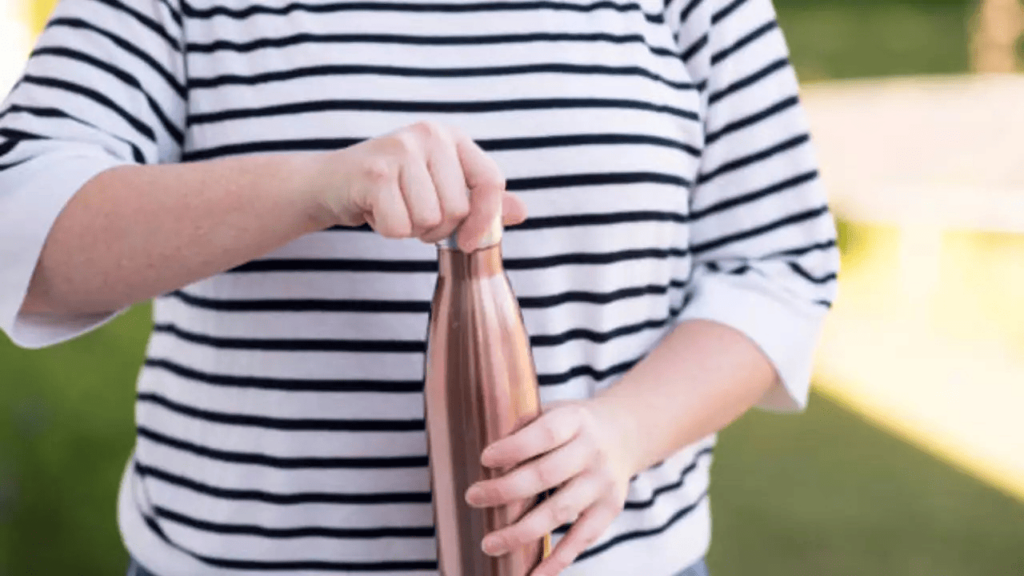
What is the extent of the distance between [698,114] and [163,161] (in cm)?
42

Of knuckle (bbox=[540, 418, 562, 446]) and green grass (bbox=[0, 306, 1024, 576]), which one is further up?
knuckle (bbox=[540, 418, 562, 446])

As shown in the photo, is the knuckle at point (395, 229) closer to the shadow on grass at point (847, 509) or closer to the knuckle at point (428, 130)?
the knuckle at point (428, 130)

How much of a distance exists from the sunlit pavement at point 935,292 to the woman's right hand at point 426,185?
97.6 inches

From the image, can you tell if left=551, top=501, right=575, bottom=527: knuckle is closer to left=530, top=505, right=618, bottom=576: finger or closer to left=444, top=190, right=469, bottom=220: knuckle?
Result: left=530, top=505, right=618, bottom=576: finger

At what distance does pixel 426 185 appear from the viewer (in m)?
0.65

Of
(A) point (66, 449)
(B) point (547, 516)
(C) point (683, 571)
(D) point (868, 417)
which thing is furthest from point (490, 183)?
(D) point (868, 417)

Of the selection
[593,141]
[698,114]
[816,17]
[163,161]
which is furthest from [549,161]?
[816,17]

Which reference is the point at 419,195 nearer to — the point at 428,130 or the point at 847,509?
the point at 428,130

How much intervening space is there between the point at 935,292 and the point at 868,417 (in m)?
0.81

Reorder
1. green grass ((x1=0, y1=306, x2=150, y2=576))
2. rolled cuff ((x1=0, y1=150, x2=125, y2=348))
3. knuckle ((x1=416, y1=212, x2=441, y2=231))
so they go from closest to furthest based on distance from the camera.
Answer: knuckle ((x1=416, y1=212, x2=441, y2=231)) → rolled cuff ((x1=0, y1=150, x2=125, y2=348)) → green grass ((x1=0, y1=306, x2=150, y2=576))

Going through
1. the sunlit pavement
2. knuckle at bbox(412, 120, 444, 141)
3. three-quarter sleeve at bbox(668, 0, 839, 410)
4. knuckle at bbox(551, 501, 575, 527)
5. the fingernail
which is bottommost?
the sunlit pavement

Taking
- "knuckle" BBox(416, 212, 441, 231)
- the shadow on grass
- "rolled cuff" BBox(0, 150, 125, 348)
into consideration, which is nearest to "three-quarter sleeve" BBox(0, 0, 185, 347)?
"rolled cuff" BBox(0, 150, 125, 348)

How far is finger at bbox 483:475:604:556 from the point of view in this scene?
71 centimetres

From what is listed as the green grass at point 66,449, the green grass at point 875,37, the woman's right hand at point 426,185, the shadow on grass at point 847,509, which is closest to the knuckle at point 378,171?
the woman's right hand at point 426,185
